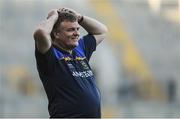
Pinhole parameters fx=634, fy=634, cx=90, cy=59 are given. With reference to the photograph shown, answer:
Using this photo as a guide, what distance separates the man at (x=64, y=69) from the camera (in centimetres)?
249

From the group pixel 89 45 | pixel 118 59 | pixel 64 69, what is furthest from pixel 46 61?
pixel 118 59

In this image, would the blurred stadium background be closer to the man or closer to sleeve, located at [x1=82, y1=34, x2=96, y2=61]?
sleeve, located at [x1=82, y1=34, x2=96, y2=61]

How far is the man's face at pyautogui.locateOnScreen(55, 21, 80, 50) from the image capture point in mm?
2559

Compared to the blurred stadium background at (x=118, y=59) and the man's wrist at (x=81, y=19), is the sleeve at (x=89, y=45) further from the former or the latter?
the blurred stadium background at (x=118, y=59)

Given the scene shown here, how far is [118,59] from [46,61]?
588 cm

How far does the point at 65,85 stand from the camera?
2.52 meters

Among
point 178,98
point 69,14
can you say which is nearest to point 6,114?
point 178,98

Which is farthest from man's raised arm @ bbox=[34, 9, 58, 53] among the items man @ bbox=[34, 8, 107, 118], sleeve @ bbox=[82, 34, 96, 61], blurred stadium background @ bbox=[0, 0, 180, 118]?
blurred stadium background @ bbox=[0, 0, 180, 118]

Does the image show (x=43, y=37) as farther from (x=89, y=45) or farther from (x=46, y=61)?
(x=89, y=45)

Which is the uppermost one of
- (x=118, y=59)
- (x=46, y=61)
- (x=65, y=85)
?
(x=46, y=61)

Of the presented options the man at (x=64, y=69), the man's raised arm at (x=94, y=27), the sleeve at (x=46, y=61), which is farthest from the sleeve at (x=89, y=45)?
the sleeve at (x=46, y=61)

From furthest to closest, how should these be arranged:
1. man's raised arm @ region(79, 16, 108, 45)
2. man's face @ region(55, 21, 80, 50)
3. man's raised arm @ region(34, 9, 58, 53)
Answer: man's raised arm @ region(79, 16, 108, 45), man's face @ region(55, 21, 80, 50), man's raised arm @ region(34, 9, 58, 53)

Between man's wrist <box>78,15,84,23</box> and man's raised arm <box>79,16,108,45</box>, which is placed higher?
man's wrist <box>78,15,84,23</box>

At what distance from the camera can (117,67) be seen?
8234 millimetres
